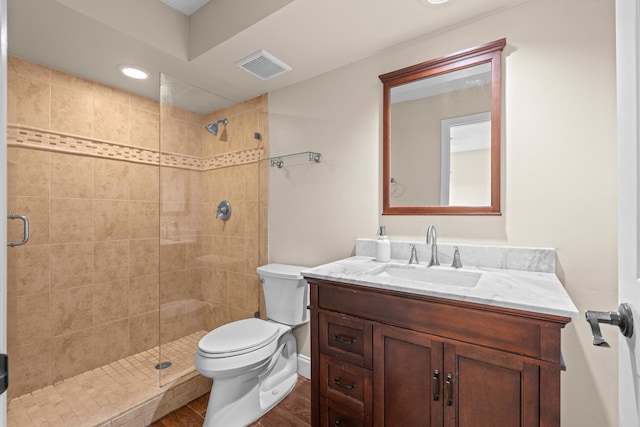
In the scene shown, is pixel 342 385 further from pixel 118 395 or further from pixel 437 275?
pixel 118 395

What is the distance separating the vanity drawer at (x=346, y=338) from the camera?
1238 millimetres

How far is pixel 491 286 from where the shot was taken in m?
1.12

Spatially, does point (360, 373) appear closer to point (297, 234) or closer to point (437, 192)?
point (437, 192)

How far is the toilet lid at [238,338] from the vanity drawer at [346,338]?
0.50 meters

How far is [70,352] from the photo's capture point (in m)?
2.09

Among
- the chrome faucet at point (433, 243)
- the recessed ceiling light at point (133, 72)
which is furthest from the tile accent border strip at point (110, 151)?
the chrome faucet at point (433, 243)

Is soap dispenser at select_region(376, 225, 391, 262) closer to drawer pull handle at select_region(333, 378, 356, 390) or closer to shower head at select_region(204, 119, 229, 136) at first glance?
drawer pull handle at select_region(333, 378, 356, 390)

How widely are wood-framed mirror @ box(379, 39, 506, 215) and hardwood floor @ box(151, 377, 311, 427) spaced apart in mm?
1314

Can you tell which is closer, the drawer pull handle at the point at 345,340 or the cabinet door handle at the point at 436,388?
the cabinet door handle at the point at 436,388

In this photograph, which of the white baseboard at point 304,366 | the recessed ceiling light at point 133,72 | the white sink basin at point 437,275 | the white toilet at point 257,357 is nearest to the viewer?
the white sink basin at point 437,275

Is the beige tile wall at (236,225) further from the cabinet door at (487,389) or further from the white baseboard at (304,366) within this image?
the cabinet door at (487,389)

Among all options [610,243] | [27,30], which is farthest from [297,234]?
[27,30]

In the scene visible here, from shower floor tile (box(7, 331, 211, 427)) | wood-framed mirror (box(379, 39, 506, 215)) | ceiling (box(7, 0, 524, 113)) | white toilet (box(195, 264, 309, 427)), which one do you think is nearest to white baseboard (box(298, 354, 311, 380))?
white toilet (box(195, 264, 309, 427))

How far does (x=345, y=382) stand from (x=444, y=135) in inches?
52.9
